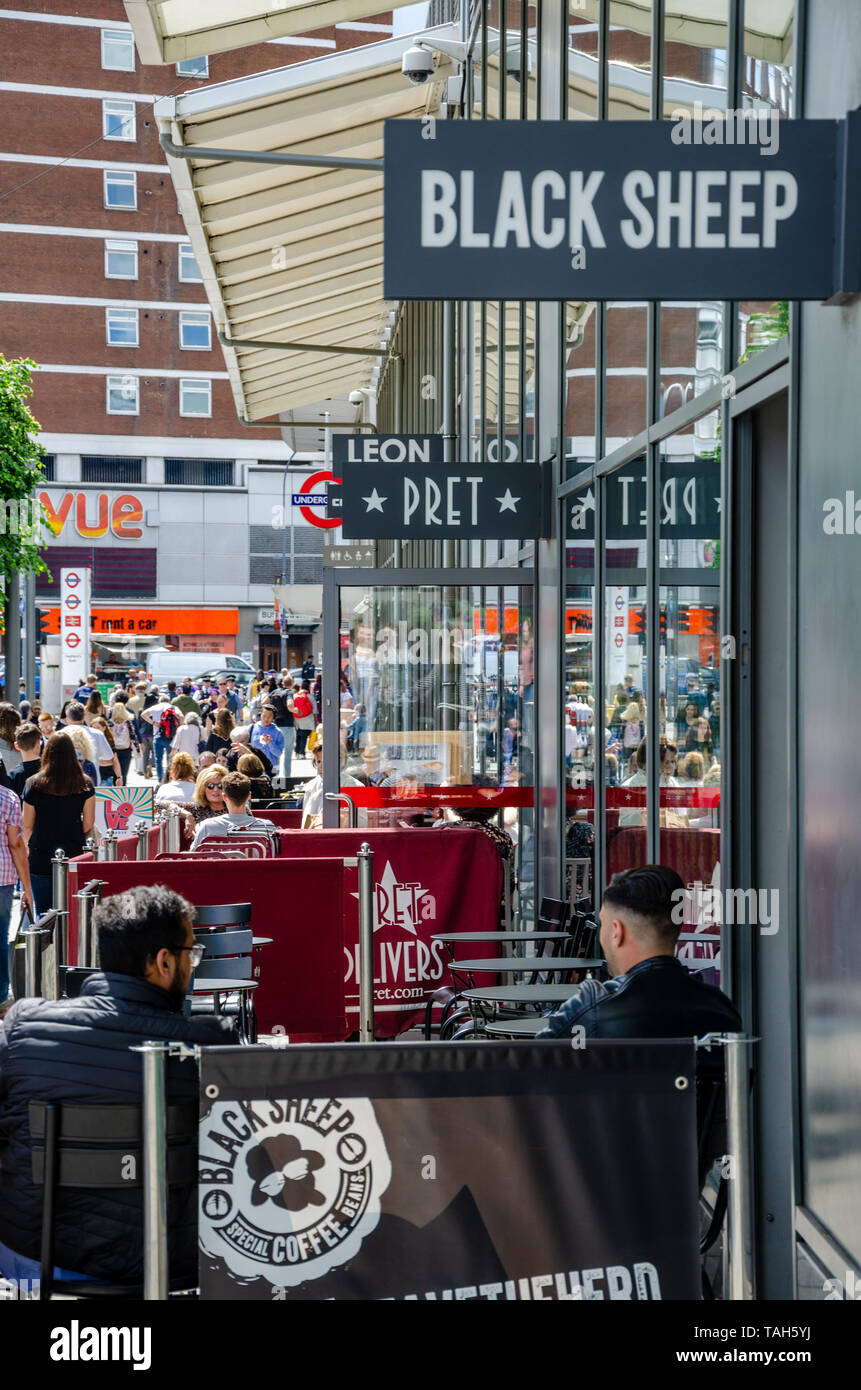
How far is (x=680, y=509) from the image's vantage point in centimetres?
590

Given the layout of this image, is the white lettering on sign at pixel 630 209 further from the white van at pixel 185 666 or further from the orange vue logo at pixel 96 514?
the orange vue logo at pixel 96 514

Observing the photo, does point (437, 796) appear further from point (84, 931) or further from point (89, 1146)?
point (89, 1146)

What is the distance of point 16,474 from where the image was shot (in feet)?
102

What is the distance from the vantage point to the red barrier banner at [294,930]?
830 cm

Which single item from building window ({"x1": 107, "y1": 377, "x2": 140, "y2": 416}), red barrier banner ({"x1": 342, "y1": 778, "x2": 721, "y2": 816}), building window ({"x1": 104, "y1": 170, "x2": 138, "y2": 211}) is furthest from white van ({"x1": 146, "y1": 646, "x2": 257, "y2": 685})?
red barrier banner ({"x1": 342, "y1": 778, "x2": 721, "y2": 816})

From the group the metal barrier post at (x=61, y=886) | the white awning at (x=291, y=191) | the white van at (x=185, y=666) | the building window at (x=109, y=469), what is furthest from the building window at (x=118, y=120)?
the metal barrier post at (x=61, y=886)

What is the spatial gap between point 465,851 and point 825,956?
18.1 feet

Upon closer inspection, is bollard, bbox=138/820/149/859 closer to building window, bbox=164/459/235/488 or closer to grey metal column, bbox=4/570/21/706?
grey metal column, bbox=4/570/21/706

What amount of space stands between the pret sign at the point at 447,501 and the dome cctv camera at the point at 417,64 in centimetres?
380

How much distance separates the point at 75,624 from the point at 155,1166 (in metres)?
30.5

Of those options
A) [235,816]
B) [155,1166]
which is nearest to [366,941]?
[235,816]

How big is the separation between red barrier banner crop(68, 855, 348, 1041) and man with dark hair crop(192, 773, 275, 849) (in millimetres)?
1636

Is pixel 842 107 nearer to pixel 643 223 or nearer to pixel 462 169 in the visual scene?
pixel 643 223

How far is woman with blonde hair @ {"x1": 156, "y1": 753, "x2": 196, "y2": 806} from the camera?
41.5ft
